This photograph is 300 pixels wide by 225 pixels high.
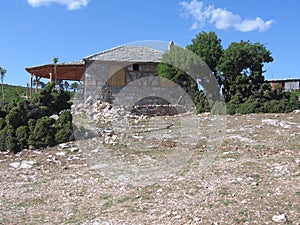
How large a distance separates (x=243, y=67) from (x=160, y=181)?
37.0 ft

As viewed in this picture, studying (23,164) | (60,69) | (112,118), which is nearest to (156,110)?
(112,118)

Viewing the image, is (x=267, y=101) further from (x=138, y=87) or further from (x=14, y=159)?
(x=14, y=159)

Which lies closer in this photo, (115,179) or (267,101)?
(115,179)

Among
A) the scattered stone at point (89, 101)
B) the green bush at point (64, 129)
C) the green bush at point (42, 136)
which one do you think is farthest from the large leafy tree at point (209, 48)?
the green bush at point (42, 136)

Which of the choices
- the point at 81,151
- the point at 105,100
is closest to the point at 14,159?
the point at 81,151

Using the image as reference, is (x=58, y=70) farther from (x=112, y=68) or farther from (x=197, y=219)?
(x=197, y=219)

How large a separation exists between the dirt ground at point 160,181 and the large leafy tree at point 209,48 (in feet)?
22.7

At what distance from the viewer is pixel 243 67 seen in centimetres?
1658

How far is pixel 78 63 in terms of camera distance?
766 inches

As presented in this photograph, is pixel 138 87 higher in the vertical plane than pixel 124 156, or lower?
higher

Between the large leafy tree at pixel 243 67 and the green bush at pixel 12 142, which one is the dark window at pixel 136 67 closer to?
the large leafy tree at pixel 243 67

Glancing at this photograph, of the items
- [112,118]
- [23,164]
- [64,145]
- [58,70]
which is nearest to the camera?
[23,164]

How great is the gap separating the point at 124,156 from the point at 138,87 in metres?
10.5

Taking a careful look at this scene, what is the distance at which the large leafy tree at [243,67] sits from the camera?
53.2 feet
